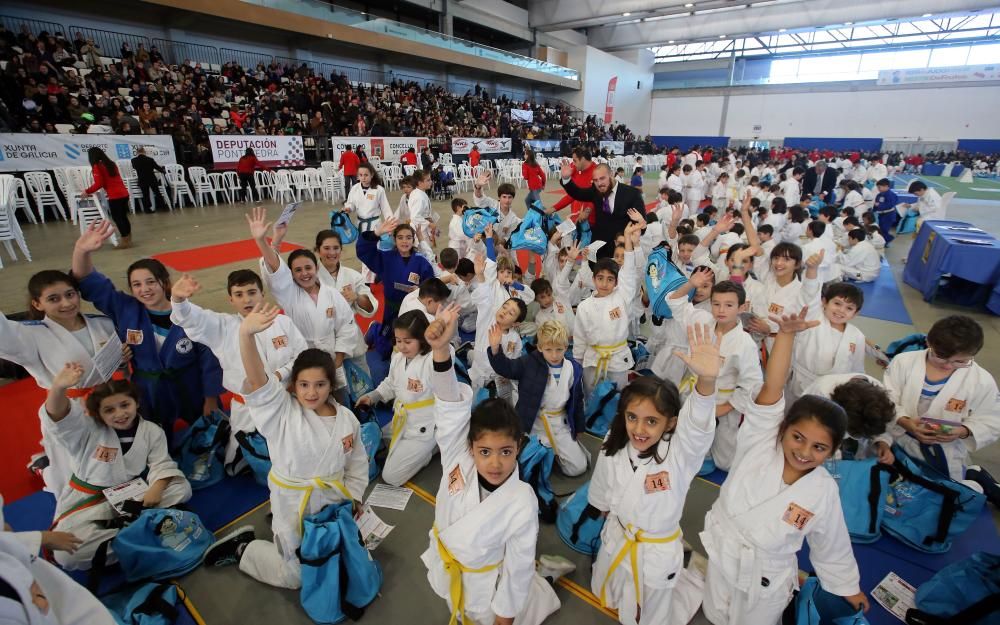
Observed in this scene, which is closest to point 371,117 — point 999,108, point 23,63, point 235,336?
point 23,63

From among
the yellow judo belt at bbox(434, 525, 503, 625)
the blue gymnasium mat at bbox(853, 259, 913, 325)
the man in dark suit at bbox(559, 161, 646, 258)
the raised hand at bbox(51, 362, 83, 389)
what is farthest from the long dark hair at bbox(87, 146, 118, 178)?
the blue gymnasium mat at bbox(853, 259, 913, 325)

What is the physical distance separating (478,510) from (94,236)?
111 inches

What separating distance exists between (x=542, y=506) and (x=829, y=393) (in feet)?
6.01

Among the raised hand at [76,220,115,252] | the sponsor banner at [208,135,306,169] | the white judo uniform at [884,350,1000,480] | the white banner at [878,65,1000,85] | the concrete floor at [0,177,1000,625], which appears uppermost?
the white banner at [878,65,1000,85]

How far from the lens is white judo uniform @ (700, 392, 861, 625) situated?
1.87 metres

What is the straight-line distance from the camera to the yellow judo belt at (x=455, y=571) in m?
1.91

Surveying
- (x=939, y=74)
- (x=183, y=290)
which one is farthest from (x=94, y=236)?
(x=939, y=74)

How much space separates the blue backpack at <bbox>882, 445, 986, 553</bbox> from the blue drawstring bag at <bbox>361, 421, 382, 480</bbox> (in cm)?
318

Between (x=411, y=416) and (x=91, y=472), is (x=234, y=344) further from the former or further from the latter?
(x=411, y=416)

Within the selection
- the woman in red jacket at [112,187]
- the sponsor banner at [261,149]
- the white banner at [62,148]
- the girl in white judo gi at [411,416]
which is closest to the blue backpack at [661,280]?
the girl in white judo gi at [411,416]

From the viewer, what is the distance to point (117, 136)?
10242mm

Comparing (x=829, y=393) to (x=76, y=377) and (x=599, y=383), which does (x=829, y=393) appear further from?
(x=76, y=377)

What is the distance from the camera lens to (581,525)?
8.32 ft

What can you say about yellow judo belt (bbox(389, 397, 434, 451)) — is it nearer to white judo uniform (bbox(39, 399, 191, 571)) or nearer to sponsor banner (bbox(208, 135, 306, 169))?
white judo uniform (bbox(39, 399, 191, 571))
